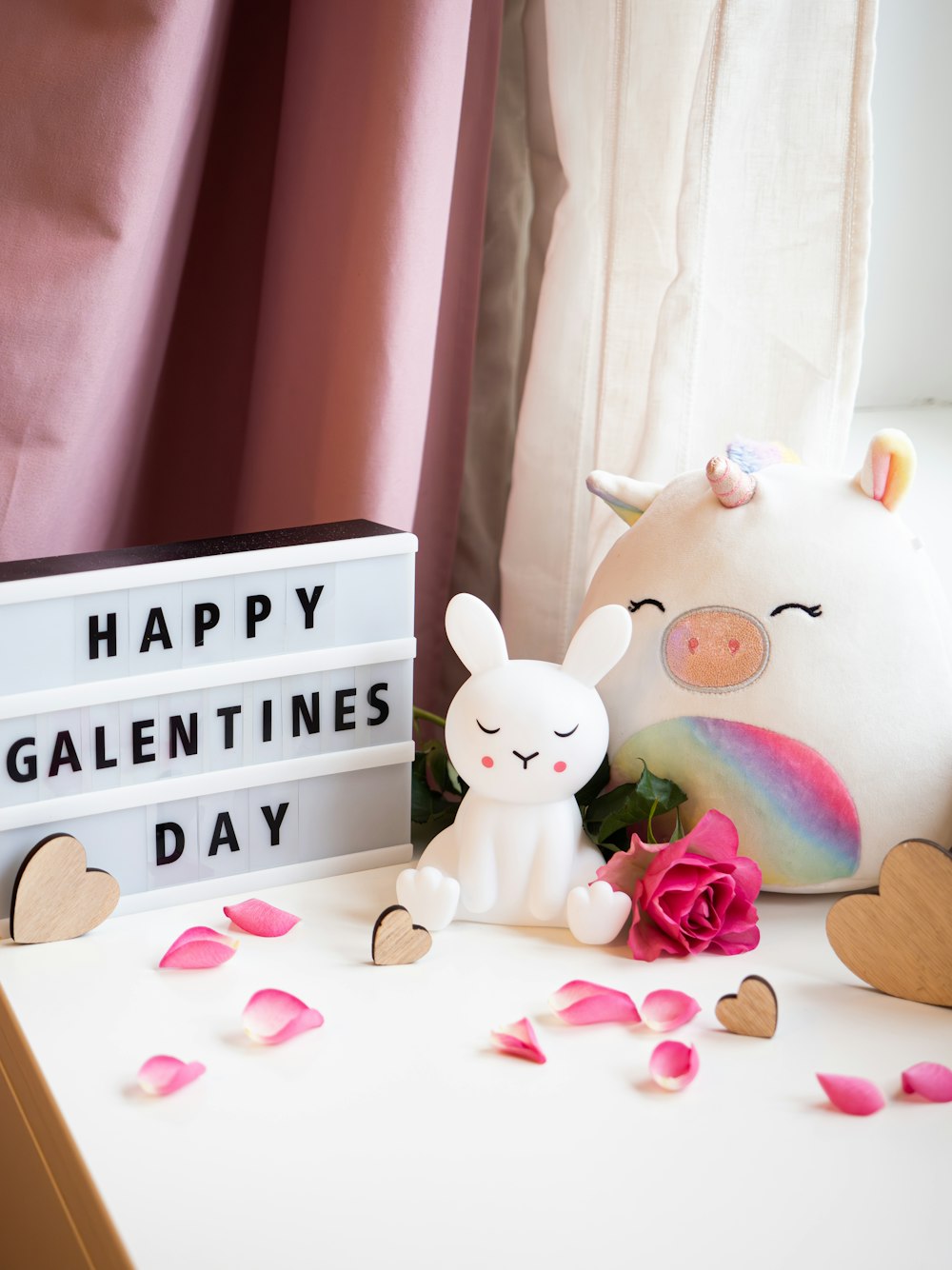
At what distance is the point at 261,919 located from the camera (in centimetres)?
72

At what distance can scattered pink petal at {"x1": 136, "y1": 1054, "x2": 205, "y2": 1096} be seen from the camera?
0.57 meters

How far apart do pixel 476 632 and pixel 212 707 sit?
17 centimetres

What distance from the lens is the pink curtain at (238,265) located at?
79cm

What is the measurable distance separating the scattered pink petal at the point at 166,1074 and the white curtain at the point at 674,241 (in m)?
0.51

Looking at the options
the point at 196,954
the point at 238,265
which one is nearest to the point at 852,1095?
the point at 196,954

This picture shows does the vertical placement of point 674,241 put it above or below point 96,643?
above

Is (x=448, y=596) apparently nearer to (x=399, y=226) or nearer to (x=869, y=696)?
(x=399, y=226)

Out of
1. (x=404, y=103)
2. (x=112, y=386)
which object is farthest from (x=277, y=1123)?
(x=404, y=103)

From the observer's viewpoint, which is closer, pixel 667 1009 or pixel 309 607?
pixel 667 1009

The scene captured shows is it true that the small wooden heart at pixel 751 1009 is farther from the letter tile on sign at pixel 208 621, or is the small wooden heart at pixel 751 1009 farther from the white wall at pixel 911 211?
the white wall at pixel 911 211

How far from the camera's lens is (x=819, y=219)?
2.79 feet

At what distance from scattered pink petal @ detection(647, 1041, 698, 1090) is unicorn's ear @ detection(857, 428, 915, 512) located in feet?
1.18

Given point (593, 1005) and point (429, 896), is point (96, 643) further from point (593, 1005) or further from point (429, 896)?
point (593, 1005)

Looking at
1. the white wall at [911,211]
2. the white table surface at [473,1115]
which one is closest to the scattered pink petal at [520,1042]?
the white table surface at [473,1115]
